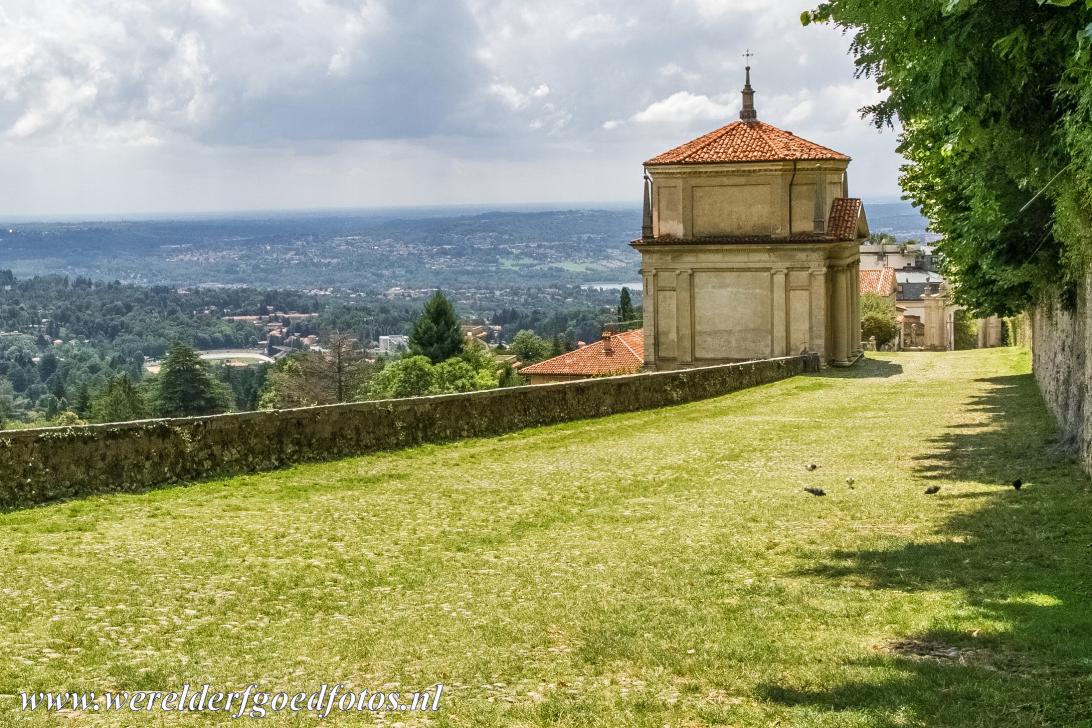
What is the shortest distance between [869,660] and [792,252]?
32.8 metres

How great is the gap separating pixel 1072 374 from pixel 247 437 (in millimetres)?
10977

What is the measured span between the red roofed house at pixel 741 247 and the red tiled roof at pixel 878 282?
42317 mm

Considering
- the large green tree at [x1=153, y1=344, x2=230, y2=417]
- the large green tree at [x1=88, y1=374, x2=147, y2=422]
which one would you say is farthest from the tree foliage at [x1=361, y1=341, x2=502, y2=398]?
the large green tree at [x1=88, y1=374, x2=147, y2=422]

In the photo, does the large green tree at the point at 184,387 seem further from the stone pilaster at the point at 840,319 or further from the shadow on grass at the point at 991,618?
the shadow on grass at the point at 991,618

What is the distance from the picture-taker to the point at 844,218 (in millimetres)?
40406

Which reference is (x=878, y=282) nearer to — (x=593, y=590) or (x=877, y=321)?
(x=877, y=321)

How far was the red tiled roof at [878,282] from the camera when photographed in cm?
8250

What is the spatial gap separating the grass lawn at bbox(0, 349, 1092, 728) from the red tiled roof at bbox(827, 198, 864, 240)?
923 inches

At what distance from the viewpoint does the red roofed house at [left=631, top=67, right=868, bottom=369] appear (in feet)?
129

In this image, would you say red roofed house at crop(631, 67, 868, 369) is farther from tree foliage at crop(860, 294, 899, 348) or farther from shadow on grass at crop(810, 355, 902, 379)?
tree foliage at crop(860, 294, 899, 348)

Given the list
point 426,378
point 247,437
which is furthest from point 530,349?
point 247,437

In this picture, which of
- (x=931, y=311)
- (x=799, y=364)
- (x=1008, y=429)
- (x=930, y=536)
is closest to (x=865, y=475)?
(x=930, y=536)

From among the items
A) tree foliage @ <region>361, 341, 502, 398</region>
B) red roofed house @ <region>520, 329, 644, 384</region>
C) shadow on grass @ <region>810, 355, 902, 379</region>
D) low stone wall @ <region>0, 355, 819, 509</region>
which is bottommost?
tree foliage @ <region>361, 341, 502, 398</region>

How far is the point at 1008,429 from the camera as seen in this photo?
19.5 metres
